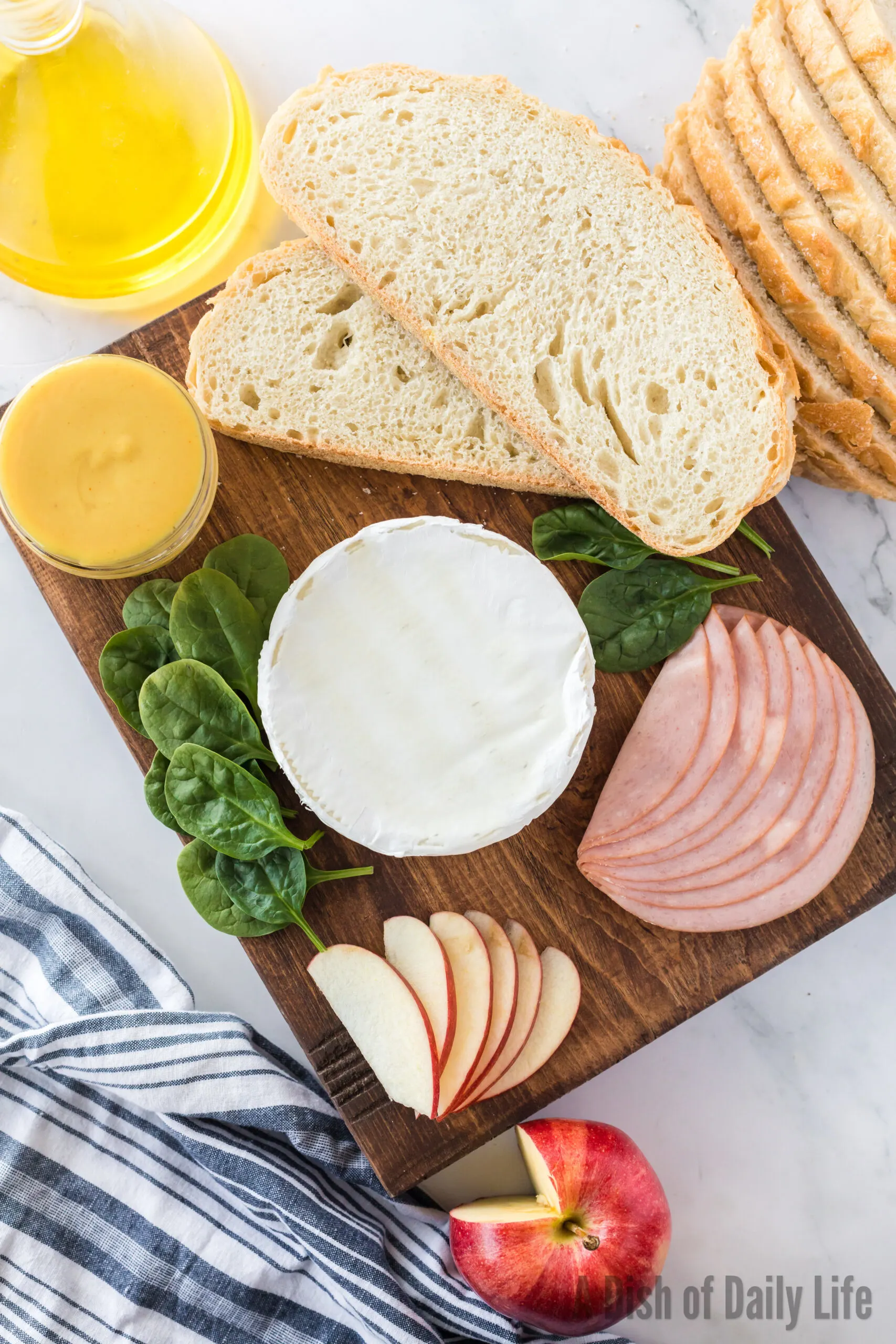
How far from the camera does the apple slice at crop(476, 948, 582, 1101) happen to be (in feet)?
7.07

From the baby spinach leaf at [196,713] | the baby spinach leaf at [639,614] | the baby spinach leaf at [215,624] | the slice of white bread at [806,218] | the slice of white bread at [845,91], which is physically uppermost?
the slice of white bread at [845,91]

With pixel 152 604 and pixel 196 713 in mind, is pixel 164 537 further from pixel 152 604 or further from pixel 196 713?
pixel 196 713

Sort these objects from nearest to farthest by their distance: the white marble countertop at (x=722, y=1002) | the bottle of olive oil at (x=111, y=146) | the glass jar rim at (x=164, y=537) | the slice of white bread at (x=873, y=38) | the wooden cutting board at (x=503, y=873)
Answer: the slice of white bread at (x=873, y=38), the glass jar rim at (x=164, y=537), the bottle of olive oil at (x=111, y=146), the wooden cutting board at (x=503, y=873), the white marble countertop at (x=722, y=1002)

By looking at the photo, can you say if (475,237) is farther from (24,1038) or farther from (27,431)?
(24,1038)

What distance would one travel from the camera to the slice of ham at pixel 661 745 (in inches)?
84.0

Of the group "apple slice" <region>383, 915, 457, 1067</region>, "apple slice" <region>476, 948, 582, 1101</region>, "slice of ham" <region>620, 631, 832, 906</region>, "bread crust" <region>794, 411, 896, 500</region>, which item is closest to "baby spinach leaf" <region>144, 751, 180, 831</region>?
"apple slice" <region>383, 915, 457, 1067</region>

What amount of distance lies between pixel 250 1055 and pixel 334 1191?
16.3 inches

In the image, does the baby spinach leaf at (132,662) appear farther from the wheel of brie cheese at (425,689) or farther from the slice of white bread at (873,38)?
the slice of white bread at (873,38)

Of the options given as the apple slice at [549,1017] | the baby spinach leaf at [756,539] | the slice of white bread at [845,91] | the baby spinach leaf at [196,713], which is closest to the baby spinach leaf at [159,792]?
the baby spinach leaf at [196,713]

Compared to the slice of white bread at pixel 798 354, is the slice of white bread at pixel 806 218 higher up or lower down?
higher up

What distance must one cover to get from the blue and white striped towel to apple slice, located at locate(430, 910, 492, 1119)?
0.37m

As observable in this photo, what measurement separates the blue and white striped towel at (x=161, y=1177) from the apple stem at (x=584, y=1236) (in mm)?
308

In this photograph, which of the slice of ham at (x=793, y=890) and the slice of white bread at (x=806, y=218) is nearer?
the slice of white bread at (x=806, y=218)

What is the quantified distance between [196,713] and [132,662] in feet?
0.70
